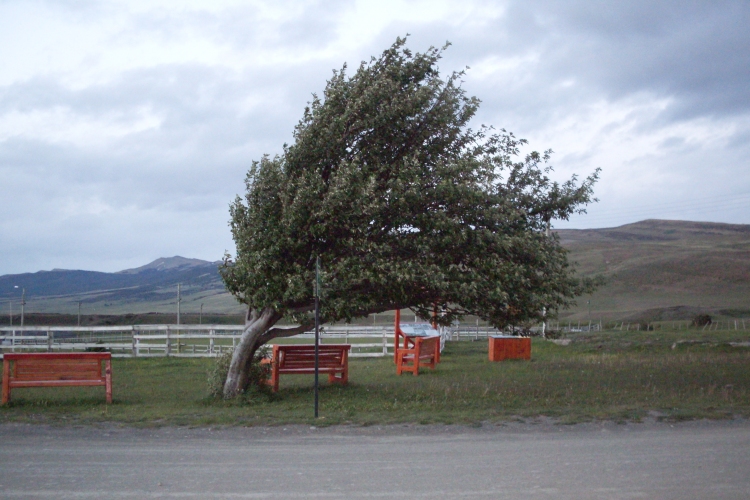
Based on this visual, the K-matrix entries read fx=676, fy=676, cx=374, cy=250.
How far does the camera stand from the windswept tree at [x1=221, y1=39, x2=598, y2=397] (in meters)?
12.5

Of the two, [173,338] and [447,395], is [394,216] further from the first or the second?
[173,338]

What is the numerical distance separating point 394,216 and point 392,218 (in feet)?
0.21

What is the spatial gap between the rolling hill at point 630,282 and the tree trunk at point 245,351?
26.2 ft

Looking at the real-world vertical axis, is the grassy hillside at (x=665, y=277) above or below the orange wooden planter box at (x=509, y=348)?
above

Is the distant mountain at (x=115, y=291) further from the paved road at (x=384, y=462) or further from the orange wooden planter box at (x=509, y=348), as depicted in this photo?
the paved road at (x=384, y=462)

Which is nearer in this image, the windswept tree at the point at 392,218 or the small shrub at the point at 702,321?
the windswept tree at the point at 392,218

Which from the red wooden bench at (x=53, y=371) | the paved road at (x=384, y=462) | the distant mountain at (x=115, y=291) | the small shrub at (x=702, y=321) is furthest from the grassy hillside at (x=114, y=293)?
the paved road at (x=384, y=462)

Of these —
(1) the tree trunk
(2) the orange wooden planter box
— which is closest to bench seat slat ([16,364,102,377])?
(1) the tree trunk

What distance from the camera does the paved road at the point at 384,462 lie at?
22.9 feet

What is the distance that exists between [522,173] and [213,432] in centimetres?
808

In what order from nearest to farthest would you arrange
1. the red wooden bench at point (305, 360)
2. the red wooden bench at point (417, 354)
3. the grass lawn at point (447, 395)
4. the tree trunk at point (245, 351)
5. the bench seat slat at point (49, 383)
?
the grass lawn at point (447, 395)
the bench seat slat at point (49, 383)
the tree trunk at point (245, 351)
the red wooden bench at point (305, 360)
the red wooden bench at point (417, 354)

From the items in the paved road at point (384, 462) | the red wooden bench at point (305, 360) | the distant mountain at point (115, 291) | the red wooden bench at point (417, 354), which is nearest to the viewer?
the paved road at point (384, 462)

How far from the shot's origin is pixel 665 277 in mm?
81062

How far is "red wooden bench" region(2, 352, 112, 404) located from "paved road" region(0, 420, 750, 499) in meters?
2.54
